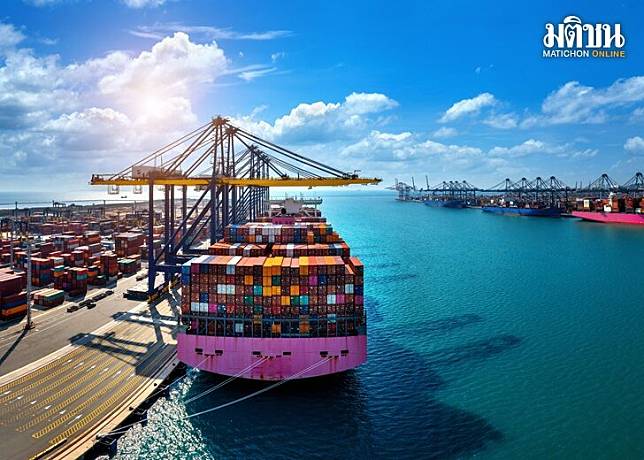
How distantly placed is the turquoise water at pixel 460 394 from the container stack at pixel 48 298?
28582mm

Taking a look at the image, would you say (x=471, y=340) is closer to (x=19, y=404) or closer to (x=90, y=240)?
(x=19, y=404)

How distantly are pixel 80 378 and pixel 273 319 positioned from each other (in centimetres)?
1564

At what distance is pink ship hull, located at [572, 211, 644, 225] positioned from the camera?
482 ft

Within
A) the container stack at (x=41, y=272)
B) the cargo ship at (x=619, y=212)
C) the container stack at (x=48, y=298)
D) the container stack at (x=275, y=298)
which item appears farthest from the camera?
the cargo ship at (x=619, y=212)

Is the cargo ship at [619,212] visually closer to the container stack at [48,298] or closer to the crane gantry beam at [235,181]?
the crane gantry beam at [235,181]

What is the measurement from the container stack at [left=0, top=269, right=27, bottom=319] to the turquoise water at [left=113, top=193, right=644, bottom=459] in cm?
2661

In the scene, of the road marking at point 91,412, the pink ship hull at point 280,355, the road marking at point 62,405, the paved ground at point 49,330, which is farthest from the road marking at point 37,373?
the pink ship hull at point 280,355

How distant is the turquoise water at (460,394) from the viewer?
23953 mm

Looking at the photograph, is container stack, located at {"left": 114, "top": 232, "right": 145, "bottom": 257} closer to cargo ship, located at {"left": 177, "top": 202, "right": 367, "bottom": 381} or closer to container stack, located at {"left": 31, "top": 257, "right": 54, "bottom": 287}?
container stack, located at {"left": 31, "top": 257, "right": 54, "bottom": 287}

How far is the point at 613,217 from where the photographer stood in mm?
156375

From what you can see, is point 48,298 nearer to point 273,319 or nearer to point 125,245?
point 125,245

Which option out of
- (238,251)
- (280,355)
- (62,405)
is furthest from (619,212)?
(62,405)

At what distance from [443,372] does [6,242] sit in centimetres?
9477

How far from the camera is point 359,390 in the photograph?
1188 inches
